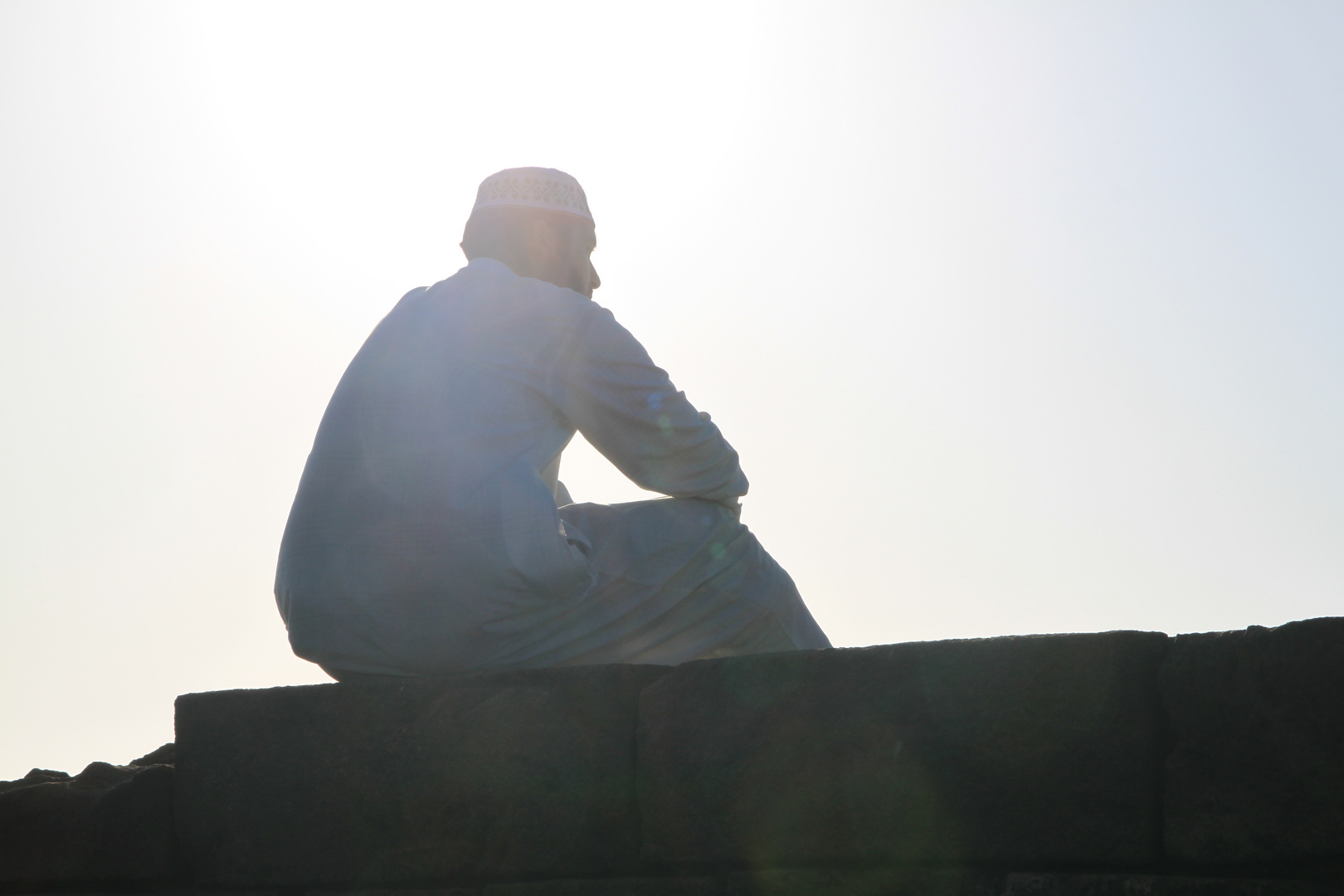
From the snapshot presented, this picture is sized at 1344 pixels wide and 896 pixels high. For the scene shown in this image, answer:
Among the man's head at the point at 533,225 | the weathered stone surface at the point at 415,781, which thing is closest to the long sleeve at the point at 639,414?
the man's head at the point at 533,225

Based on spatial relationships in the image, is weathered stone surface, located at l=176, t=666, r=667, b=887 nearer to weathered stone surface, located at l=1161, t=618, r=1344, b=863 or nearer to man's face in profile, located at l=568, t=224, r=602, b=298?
weathered stone surface, located at l=1161, t=618, r=1344, b=863

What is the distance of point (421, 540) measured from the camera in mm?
3312

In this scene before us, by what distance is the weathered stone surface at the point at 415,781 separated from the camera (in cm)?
301

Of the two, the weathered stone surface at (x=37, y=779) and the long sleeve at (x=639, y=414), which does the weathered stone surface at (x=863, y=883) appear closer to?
the long sleeve at (x=639, y=414)

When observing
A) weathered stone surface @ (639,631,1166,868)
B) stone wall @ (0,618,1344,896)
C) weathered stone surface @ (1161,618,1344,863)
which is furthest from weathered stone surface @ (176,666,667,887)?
weathered stone surface @ (1161,618,1344,863)

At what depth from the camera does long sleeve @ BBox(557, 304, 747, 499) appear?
3.58 m

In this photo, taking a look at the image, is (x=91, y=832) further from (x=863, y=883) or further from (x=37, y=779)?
(x=863, y=883)

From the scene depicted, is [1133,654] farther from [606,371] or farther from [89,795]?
[89,795]

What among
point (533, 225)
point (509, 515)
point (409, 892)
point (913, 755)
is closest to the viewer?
point (913, 755)

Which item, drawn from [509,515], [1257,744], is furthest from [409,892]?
[1257,744]

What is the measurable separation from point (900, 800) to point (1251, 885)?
24.9 inches

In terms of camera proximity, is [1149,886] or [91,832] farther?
[91,832]

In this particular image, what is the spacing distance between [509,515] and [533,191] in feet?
3.78

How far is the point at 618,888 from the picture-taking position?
115 inches
